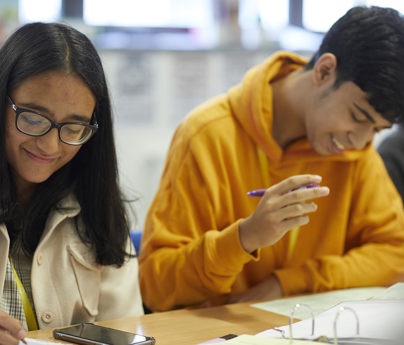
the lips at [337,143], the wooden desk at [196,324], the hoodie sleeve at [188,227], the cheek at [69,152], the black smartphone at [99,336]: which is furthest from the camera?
the lips at [337,143]

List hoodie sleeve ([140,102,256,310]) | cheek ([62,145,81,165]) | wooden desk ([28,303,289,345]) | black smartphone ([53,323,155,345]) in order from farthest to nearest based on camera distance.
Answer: hoodie sleeve ([140,102,256,310]), cheek ([62,145,81,165]), wooden desk ([28,303,289,345]), black smartphone ([53,323,155,345])

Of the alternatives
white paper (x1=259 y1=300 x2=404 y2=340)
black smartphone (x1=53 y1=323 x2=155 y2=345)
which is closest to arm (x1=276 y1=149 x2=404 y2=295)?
white paper (x1=259 y1=300 x2=404 y2=340)

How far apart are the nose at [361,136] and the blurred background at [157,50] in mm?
1320

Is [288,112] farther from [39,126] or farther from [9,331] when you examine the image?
[9,331]

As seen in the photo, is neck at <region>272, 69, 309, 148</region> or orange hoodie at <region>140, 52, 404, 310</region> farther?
neck at <region>272, 69, 309, 148</region>

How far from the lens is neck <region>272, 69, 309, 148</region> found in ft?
6.40

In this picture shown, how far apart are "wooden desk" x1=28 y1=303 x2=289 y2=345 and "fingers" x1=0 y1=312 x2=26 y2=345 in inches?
5.3

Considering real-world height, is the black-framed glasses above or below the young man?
above

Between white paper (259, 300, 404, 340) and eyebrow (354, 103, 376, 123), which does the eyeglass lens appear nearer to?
white paper (259, 300, 404, 340)

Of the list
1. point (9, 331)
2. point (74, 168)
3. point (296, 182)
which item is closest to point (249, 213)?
point (296, 182)

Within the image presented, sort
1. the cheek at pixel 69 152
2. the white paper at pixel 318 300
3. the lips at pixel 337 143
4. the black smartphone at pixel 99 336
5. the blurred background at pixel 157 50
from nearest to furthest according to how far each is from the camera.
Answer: the black smartphone at pixel 99 336 < the cheek at pixel 69 152 < the white paper at pixel 318 300 < the lips at pixel 337 143 < the blurred background at pixel 157 50

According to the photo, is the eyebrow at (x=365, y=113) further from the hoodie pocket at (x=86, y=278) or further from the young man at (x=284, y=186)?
the hoodie pocket at (x=86, y=278)

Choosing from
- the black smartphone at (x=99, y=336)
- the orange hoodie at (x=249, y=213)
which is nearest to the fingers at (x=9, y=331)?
the black smartphone at (x=99, y=336)

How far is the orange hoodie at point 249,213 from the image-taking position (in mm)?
1793
